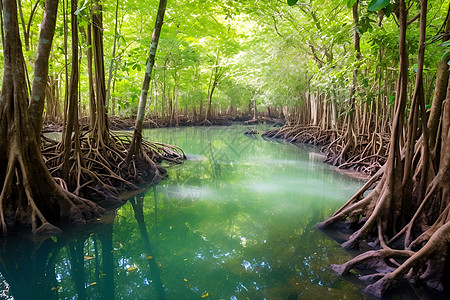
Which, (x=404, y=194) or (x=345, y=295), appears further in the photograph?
(x=404, y=194)

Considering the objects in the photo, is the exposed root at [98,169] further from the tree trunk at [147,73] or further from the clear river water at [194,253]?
the clear river water at [194,253]

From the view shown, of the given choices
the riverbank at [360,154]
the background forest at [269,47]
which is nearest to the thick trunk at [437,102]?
the background forest at [269,47]

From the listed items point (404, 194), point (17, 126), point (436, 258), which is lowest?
point (436, 258)

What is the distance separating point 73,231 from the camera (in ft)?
13.0

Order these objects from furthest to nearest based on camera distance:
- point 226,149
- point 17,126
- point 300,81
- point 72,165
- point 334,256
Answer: point 300,81
point 226,149
point 72,165
point 17,126
point 334,256

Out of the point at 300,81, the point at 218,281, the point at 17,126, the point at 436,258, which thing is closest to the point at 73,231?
the point at 17,126

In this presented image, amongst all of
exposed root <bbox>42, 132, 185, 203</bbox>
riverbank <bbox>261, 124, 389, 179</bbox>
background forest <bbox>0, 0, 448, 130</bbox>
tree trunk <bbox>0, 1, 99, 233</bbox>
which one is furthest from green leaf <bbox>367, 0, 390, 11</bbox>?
riverbank <bbox>261, 124, 389, 179</bbox>

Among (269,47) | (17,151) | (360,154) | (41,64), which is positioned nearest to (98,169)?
(17,151)

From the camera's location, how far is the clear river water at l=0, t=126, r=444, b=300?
2742 mm

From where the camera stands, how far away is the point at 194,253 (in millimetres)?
3502

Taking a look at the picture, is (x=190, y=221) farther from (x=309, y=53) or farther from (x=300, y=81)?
(x=300, y=81)

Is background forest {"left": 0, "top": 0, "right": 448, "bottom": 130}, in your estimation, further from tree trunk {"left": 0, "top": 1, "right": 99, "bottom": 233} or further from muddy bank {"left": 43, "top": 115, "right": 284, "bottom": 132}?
tree trunk {"left": 0, "top": 1, "right": 99, "bottom": 233}

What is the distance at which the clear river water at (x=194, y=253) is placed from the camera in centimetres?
274

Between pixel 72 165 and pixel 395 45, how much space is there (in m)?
6.12
